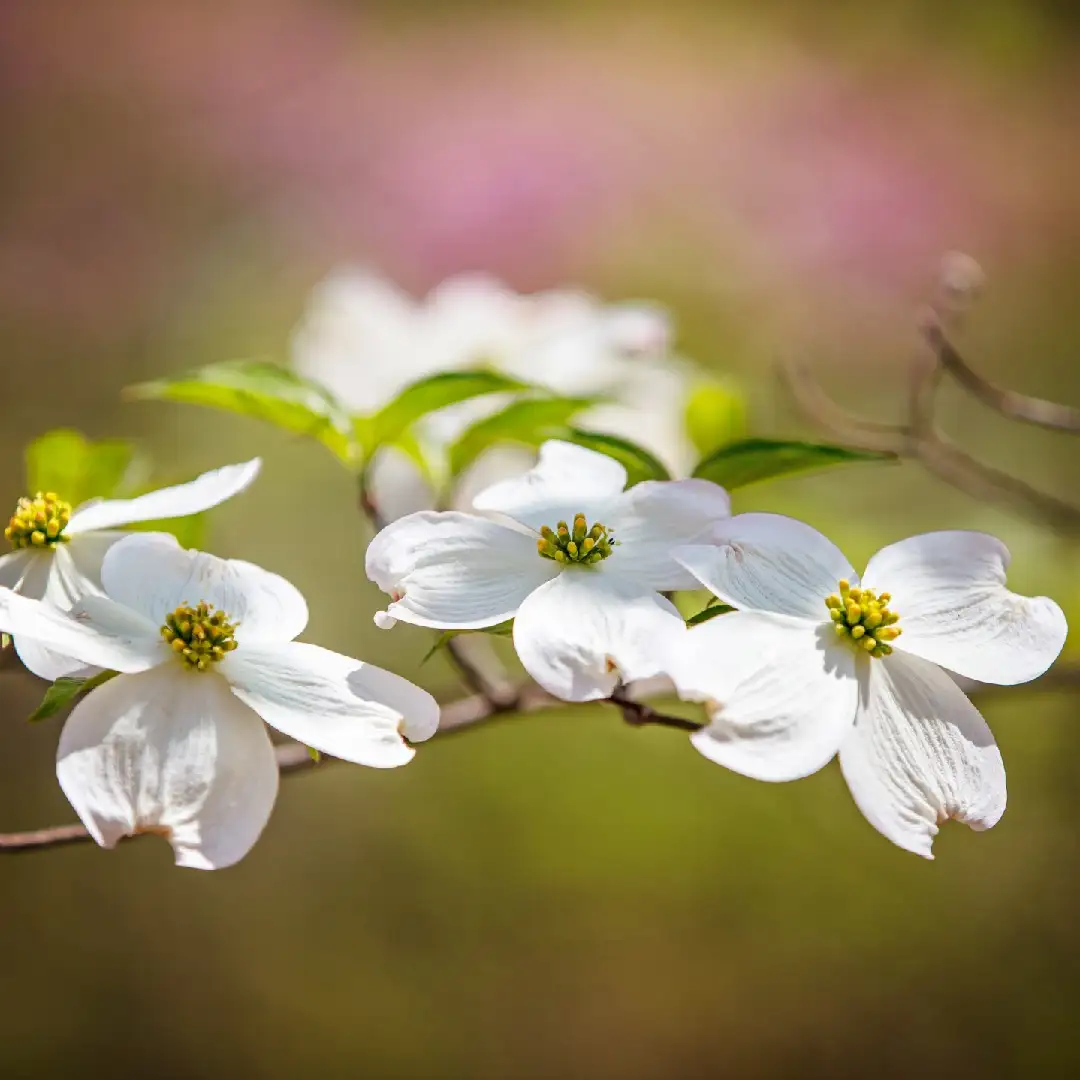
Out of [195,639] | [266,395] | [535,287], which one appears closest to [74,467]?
[266,395]

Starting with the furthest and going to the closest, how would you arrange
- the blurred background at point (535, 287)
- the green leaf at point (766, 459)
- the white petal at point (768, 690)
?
the blurred background at point (535, 287) < the green leaf at point (766, 459) < the white petal at point (768, 690)

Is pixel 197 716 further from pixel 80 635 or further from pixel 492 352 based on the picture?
pixel 492 352

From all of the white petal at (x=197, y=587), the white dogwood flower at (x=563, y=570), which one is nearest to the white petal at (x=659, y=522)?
the white dogwood flower at (x=563, y=570)

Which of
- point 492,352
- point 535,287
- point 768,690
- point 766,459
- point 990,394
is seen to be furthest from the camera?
point 535,287

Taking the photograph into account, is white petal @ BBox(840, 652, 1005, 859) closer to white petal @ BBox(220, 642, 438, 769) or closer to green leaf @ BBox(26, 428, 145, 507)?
white petal @ BBox(220, 642, 438, 769)

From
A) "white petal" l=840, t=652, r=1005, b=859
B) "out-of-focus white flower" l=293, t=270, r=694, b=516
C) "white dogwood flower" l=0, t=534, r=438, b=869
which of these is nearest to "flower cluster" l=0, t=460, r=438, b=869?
"white dogwood flower" l=0, t=534, r=438, b=869

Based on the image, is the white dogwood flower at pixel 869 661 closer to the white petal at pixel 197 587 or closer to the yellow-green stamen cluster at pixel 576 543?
the yellow-green stamen cluster at pixel 576 543

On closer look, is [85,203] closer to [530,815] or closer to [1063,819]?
[530,815]
